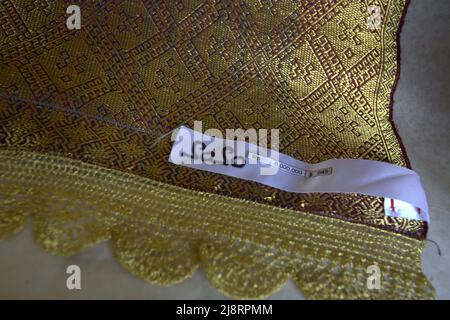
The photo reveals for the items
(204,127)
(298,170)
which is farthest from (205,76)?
(298,170)

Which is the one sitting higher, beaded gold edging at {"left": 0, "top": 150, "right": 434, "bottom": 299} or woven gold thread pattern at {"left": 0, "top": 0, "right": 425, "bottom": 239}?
woven gold thread pattern at {"left": 0, "top": 0, "right": 425, "bottom": 239}

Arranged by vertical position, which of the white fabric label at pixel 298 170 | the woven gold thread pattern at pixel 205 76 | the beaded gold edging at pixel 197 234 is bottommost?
the beaded gold edging at pixel 197 234

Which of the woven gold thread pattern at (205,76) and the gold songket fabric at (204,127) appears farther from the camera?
the woven gold thread pattern at (205,76)

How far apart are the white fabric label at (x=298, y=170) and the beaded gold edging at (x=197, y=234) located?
0.07m

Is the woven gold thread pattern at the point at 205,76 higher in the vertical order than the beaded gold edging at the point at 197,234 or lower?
higher

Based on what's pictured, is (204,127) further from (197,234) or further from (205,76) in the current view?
(197,234)

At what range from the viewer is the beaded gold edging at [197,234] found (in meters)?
0.83

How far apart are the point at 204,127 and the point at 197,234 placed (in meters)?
0.29

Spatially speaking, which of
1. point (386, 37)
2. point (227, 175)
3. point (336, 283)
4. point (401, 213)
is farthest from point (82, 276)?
point (386, 37)

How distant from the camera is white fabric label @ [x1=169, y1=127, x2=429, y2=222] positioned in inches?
36.8

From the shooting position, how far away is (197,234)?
2.91 ft

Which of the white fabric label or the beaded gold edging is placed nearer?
the beaded gold edging

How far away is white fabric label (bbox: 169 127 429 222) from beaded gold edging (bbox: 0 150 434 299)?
0.22 feet

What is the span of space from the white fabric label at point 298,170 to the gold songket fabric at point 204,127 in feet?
0.08
